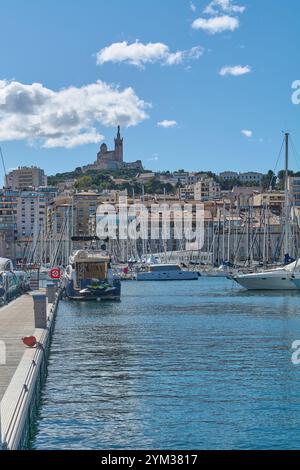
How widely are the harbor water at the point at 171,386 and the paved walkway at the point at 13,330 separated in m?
1.19

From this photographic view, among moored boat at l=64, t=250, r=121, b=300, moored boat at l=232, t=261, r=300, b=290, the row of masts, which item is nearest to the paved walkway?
moored boat at l=64, t=250, r=121, b=300

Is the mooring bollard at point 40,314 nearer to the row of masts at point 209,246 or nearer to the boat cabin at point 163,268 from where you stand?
the boat cabin at point 163,268

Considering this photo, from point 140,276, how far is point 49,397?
83.9 meters

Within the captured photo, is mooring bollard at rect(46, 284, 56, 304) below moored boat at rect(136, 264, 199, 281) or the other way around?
the other way around

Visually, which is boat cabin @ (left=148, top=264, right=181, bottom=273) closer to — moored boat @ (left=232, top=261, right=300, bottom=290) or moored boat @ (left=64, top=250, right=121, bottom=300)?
moored boat @ (left=232, top=261, right=300, bottom=290)

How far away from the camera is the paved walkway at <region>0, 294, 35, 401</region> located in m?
20.2

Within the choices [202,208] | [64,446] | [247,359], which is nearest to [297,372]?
[247,359]

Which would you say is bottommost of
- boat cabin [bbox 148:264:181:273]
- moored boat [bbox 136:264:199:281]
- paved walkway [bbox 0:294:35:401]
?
moored boat [bbox 136:264:199:281]

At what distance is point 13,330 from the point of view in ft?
95.6

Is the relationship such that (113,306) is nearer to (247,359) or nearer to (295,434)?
(247,359)

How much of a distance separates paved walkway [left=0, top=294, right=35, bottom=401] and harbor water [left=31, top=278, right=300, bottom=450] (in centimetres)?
119

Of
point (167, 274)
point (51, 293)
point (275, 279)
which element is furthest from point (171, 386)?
point (167, 274)

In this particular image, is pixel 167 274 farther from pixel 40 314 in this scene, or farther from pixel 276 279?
pixel 40 314

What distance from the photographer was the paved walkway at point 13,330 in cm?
2017
